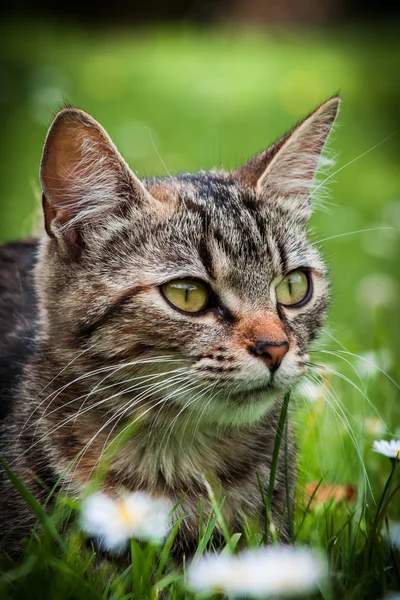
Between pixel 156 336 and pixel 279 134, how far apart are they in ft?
18.9

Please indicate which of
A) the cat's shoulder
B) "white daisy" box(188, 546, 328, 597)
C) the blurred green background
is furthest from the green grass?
the cat's shoulder

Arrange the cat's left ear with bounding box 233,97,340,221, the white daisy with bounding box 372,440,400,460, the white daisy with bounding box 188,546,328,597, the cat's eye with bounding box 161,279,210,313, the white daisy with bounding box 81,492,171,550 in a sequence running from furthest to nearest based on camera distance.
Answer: the cat's left ear with bounding box 233,97,340,221 < the cat's eye with bounding box 161,279,210,313 < the white daisy with bounding box 372,440,400,460 < the white daisy with bounding box 81,492,171,550 < the white daisy with bounding box 188,546,328,597

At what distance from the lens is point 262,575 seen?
4.59ft

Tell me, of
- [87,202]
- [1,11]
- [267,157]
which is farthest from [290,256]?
[1,11]

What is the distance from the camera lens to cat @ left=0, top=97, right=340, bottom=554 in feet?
6.66

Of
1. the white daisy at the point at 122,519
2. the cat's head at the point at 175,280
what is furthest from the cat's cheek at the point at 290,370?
the white daisy at the point at 122,519

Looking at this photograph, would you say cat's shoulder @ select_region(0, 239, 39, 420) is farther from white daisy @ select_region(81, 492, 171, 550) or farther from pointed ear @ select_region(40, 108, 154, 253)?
white daisy @ select_region(81, 492, 171, 550)

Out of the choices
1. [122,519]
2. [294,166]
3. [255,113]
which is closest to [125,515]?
[122,519]

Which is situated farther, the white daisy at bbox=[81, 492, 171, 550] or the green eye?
the green eye

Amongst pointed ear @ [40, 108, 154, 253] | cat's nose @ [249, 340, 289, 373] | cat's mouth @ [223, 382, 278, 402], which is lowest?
cat's mouth @ [223, 382, 278, 402]

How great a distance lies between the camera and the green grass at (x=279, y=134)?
78.2 inches

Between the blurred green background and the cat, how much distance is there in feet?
2.17

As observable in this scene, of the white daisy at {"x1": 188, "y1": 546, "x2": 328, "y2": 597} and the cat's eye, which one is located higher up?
the cat's eye

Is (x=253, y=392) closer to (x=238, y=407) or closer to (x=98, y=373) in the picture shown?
(x=238, y=407)
